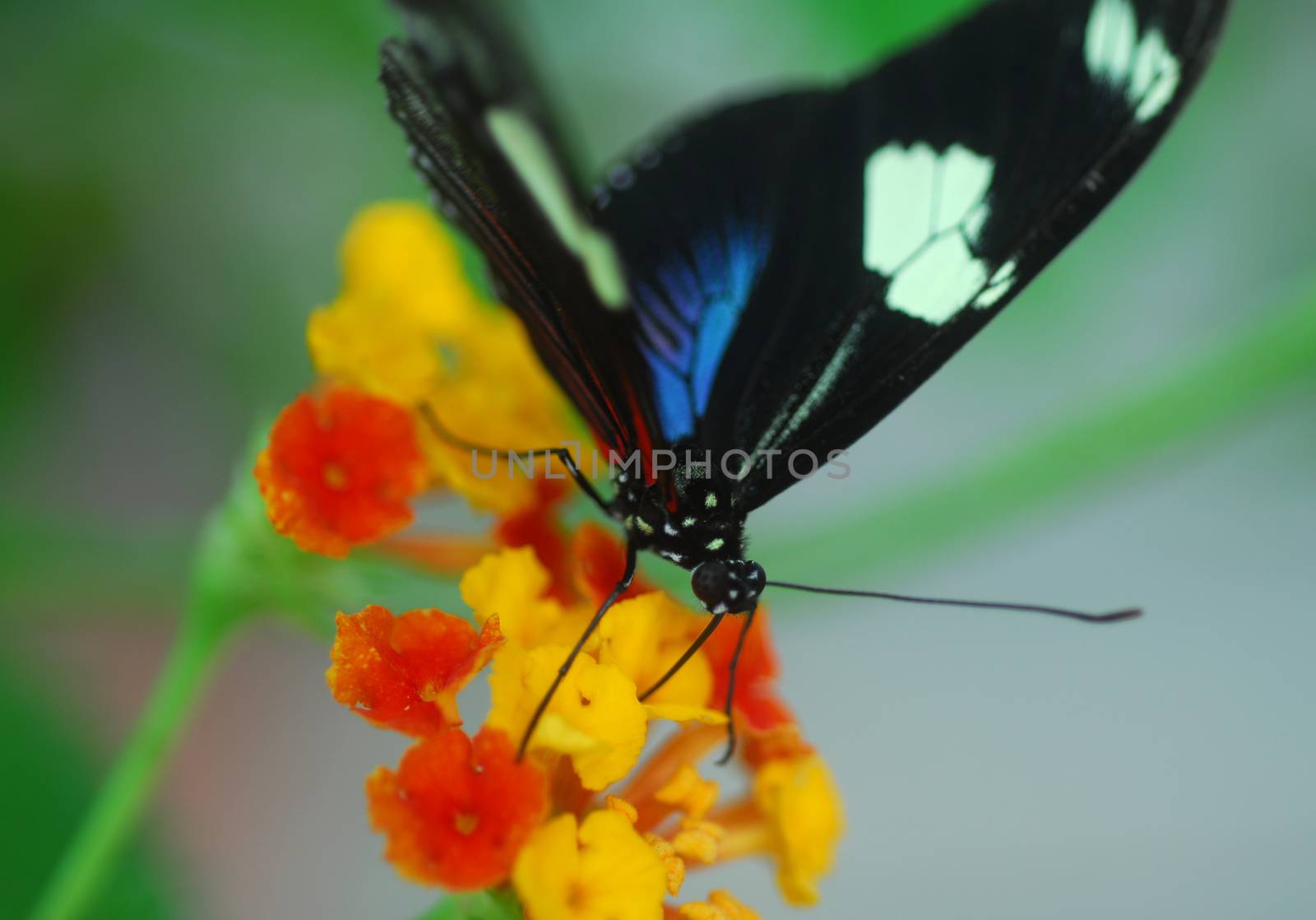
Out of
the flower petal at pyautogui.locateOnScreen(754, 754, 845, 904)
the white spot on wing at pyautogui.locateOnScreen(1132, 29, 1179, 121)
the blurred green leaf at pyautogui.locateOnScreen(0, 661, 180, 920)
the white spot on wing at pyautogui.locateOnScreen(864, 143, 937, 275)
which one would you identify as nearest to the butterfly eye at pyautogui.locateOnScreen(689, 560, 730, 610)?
the flower petal at pyautogui.locateOnScreen(754, 754, 845, 904)

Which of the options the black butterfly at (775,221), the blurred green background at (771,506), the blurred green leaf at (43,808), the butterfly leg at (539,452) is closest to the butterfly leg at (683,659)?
the black butterfly at (775,221)

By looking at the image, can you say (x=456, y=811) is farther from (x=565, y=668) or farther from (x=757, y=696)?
(x=757, y=696)

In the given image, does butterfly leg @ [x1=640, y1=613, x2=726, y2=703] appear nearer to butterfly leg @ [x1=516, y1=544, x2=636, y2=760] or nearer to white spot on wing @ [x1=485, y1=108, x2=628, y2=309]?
butterfly leg @ [x1=516, y1=544, x2=636, y2=760]

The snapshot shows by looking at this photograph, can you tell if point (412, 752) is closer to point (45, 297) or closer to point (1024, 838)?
point (45, 297)

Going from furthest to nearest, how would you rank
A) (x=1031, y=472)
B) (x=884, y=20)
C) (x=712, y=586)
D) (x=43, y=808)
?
1. (x=884, y=20)
2. (x=43, y=808)
3. (x=1031, y=472)
4. (x=712, y=586)

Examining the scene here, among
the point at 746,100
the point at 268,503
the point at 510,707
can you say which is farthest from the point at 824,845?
the point at 746,100

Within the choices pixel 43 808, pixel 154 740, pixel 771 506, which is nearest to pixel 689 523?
pixel 154 740
